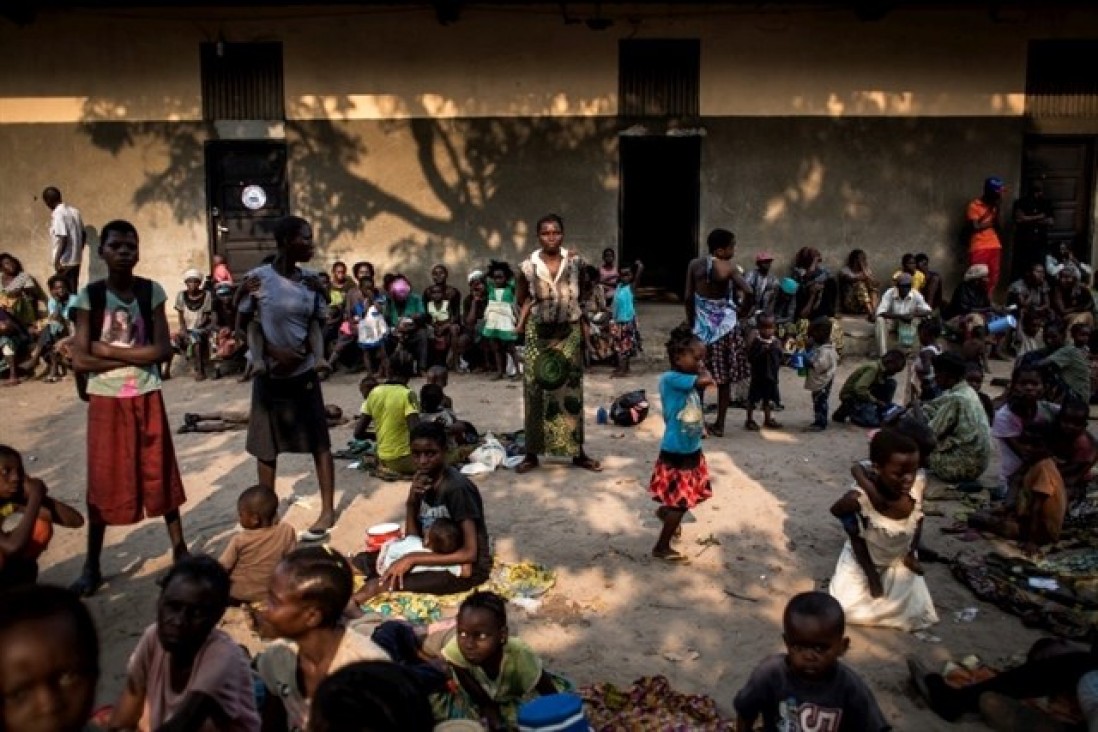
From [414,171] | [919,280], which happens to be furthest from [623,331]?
[919,280]

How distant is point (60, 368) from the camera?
412 inches

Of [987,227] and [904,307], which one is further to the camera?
[987,227]

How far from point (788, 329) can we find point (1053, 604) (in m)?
6.57

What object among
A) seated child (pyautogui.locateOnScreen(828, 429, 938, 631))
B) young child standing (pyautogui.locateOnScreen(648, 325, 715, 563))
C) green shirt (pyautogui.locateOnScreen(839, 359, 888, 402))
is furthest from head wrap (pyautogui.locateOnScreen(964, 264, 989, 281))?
seated child (pyautogui.locateOnScreen(828, 429, 938, 631))

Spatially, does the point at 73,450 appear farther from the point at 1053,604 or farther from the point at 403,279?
the point at 1053,604

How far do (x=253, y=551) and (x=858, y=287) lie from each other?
29.7ft

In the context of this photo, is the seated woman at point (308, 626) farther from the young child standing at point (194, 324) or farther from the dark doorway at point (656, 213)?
the dark doorway at point (656, 213)

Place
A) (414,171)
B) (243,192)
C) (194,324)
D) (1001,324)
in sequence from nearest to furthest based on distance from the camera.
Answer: (1001,324) → (194,324) → (414,171) → (243,192)

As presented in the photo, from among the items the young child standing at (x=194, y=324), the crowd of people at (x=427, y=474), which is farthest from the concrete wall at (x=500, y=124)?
the crowd of people at (x=427, y=474)

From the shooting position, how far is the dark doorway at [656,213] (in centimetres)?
1520

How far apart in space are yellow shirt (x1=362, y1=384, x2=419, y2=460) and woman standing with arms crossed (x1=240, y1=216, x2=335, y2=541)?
1015mm

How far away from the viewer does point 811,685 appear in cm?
299

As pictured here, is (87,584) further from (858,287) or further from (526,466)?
(858,287)

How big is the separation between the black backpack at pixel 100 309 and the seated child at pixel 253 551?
3.01ft
